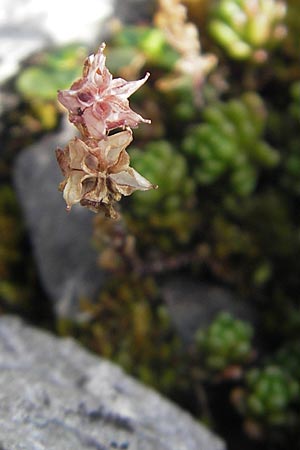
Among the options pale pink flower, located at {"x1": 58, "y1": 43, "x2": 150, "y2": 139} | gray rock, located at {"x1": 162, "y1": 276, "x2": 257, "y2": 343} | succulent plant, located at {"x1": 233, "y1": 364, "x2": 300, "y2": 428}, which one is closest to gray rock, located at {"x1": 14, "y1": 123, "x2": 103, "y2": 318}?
gray rock, located at {"x1": 162, "y1": 276, "x2": 257, "y2": 343}

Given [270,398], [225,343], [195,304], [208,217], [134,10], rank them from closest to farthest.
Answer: [270,398] → [225,343] → [195,304] → [208,217] → [134,10]

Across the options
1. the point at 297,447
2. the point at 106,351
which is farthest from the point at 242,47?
the point at 297,447

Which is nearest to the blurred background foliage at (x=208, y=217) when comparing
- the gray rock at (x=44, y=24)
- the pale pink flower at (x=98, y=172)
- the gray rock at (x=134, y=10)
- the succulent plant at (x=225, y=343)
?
the succulent plant at (x=225, y=343)

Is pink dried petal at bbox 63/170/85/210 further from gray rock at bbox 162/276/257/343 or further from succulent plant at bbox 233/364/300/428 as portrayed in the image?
gray rock at bbox 162/276/257/343

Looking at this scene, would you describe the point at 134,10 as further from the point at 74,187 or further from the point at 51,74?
the point at 74,187

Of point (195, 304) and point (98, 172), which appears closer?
point (98, 172)

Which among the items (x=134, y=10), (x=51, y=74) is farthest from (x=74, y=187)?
(x=134, y=10)

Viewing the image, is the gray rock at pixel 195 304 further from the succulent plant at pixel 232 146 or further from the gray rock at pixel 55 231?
the succulent plant at pixel 232 146
